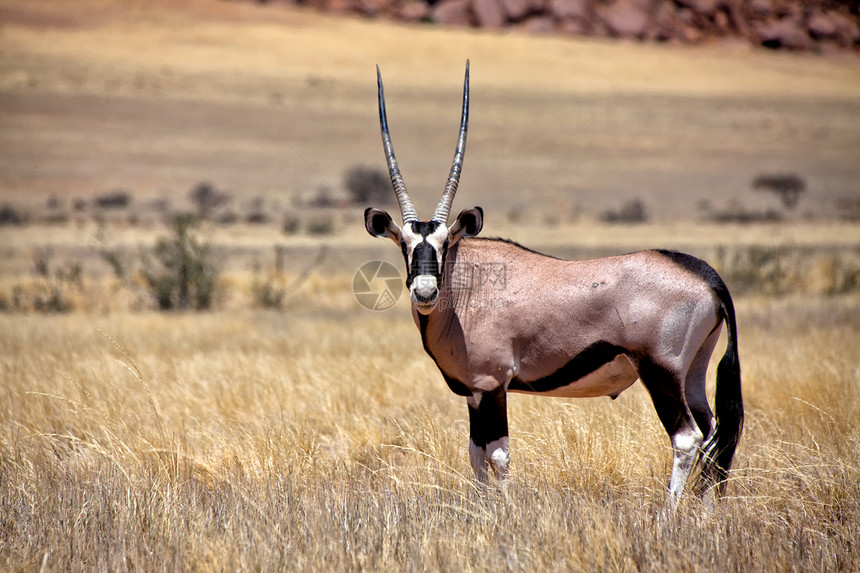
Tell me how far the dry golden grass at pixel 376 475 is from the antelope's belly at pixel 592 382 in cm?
47

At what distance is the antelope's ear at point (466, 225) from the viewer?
555 cm

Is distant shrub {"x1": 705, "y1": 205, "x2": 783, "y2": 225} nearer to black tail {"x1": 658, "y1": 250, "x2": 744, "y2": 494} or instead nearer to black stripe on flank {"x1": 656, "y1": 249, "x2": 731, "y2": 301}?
black tail {"x1": 658, "y1": 250, "x2": 744, "y2": 494}

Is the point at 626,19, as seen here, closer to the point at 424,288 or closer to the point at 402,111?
the point at 402,111

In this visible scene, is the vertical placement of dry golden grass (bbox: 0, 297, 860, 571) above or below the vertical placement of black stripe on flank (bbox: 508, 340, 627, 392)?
below

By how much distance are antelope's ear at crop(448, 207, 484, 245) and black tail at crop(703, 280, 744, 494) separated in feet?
5.38

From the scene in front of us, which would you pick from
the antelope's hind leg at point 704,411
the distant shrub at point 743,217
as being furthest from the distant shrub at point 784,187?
the antelope's hind leg at point 704,411

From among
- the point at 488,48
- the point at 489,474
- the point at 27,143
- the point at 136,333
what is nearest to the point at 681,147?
the point at 488,48

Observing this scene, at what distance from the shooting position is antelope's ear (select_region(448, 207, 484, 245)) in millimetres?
5547

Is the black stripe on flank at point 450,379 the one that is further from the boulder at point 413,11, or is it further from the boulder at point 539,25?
the boulder at point 413,11

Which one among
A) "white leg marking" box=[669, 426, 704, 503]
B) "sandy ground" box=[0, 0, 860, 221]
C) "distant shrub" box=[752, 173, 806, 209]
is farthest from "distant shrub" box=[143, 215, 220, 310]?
"distant shrub" box=[752, 173, 806, 209]

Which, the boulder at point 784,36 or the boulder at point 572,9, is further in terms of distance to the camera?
the boulder at point 572,9

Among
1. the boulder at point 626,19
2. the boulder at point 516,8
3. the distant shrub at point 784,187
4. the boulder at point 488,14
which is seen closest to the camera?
the distant shrub at point 784,187

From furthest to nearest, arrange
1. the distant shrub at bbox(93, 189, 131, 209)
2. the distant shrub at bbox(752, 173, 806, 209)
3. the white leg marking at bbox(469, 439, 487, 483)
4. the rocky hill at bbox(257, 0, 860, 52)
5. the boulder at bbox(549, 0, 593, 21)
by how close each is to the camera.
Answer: the boulder at bbox(549, 0, 593, 21)
the rocky hill at bbox(257, 0, 860, 52)
the distant shrub at bbox(752, 173, 806, 209)
the distant shrub at bbox(93, 189, 131, 209)
the white leg marking at bbox(469, 439, 487, 483)

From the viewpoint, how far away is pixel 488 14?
103 meters
